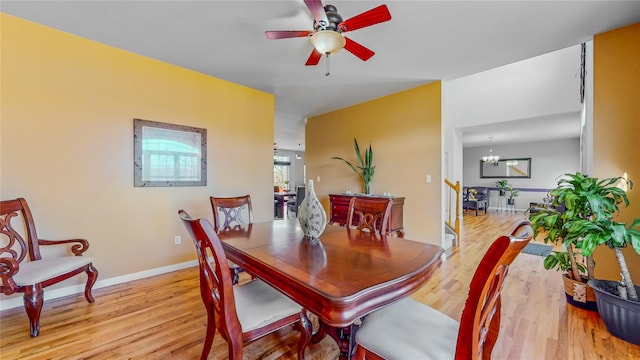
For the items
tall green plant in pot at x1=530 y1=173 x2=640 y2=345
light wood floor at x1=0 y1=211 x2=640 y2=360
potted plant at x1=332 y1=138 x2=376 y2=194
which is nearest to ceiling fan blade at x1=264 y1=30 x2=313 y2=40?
light wood floor at x1=0 y1=211 x2=640 y2=360

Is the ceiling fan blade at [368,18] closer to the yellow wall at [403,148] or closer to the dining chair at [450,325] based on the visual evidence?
the dining chair at [450,325]

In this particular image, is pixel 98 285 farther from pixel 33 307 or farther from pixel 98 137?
pixel 98 137

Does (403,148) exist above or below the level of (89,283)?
above

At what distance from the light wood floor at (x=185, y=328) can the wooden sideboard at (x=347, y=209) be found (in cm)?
92

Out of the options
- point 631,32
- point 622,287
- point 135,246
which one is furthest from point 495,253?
point 135,246

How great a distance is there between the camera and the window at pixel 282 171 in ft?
37.9

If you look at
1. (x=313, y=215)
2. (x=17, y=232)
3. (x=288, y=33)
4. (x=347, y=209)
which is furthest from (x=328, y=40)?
(x=17, y=232)

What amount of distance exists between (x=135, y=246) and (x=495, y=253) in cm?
335

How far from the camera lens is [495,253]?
30.6 inches

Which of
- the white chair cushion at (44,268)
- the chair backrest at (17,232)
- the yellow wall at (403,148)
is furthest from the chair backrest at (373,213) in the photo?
the chair backrest at (17,232)

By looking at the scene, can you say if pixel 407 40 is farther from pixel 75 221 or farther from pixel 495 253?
pixel 75 221

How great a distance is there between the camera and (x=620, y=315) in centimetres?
175

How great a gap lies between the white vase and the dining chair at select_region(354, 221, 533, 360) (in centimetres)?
62

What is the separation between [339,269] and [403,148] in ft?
10.5
